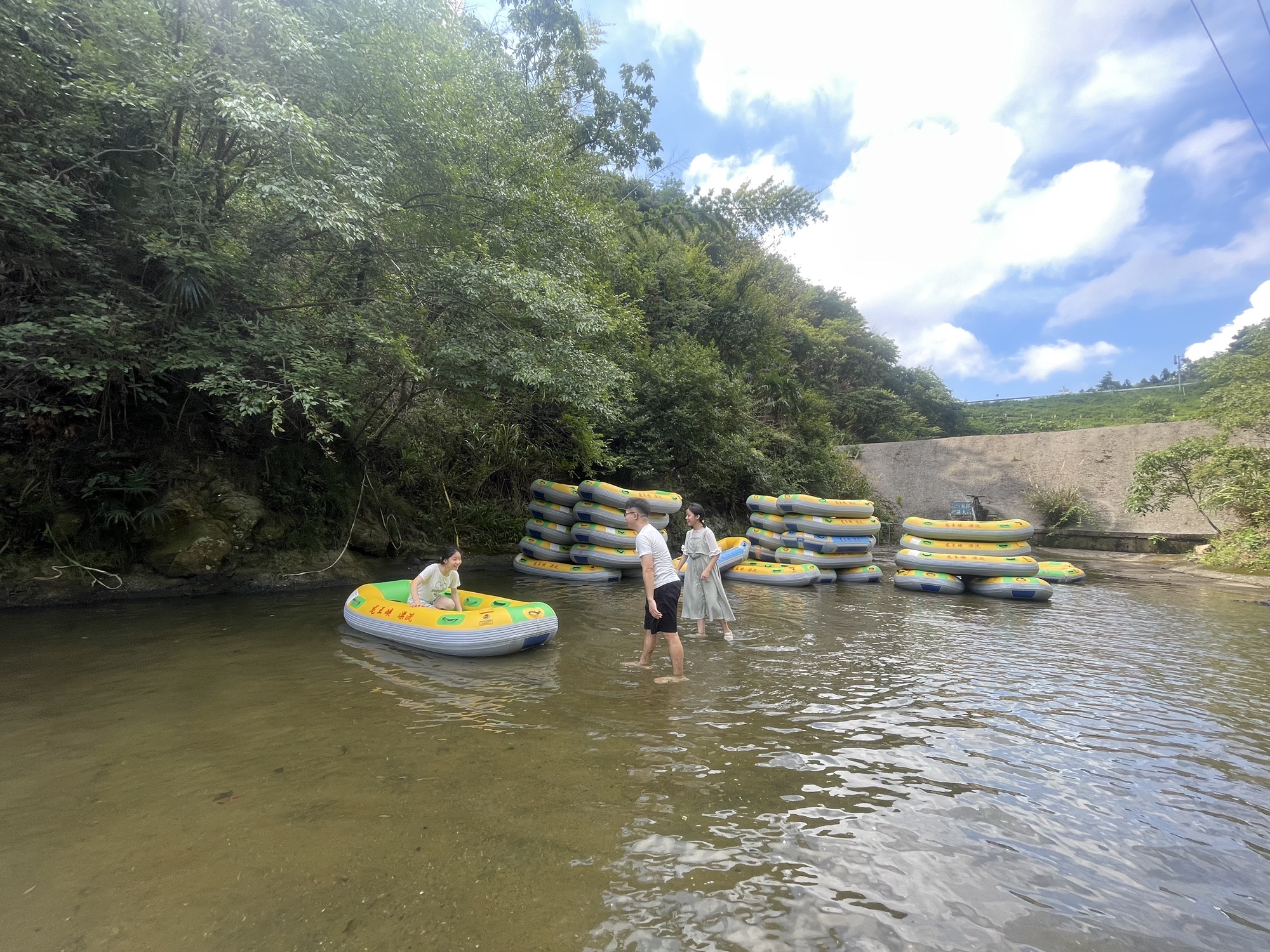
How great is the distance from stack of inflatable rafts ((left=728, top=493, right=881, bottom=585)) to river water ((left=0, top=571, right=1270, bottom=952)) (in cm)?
562

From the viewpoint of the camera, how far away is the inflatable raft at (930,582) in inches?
395

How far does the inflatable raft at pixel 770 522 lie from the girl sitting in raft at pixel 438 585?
7823 mm

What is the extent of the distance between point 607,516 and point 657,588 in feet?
19.8

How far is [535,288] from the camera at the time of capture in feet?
27.6

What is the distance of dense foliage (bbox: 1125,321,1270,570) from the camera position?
A: 1165 centimetres

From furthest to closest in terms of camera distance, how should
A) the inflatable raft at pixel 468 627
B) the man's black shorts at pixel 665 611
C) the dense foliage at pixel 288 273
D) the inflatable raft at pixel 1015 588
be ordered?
the inflatable raft at pixel 1015 588 < the dense foliage at pixel 288 273 < the inflatable raft at pixel 468 627 < the man's black shorts at pixel 665 611

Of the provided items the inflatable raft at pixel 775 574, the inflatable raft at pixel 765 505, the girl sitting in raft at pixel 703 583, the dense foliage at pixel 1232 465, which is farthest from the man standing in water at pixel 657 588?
the dense foliage at pixel 1232 465

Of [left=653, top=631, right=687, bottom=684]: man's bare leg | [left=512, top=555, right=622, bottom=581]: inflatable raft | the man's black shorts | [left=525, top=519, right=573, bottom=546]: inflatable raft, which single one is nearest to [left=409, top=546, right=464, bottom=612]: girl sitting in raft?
the man's black shorts

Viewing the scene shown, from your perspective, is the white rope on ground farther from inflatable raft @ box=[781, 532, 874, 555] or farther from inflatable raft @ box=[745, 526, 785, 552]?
inflatable raft @ box=[781, 532, 874, 555]

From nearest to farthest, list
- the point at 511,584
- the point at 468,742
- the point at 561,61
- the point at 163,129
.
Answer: the point at 468,742 < the point at 163,129 < the point at 511,584 < the point at 561,61

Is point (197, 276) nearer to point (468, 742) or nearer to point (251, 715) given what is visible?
point (251, 715)

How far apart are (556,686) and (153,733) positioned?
262 centimetres

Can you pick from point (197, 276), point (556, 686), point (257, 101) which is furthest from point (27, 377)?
point (556, 686)

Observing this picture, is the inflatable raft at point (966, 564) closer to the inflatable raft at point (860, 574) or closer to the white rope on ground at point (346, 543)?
the inflatable raft at point (860, 574)
